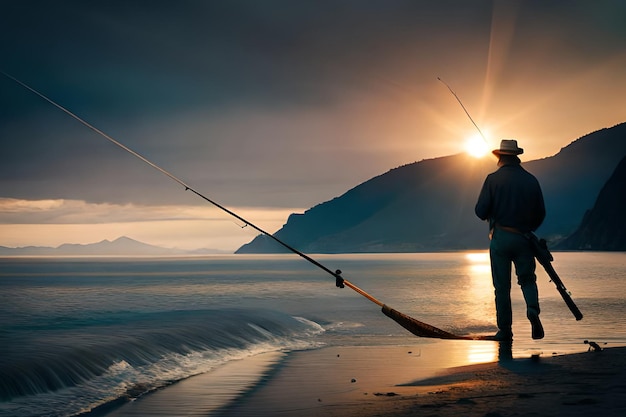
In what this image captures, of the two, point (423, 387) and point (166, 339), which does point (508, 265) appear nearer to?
point (423, 387)

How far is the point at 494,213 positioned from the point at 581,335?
8930 mm

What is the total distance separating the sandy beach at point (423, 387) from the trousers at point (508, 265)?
39.2 inches

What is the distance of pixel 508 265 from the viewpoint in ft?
42.9

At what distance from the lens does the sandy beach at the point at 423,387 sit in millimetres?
8039

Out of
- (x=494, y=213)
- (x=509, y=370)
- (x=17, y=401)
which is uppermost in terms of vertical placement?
(x=494, y=213)

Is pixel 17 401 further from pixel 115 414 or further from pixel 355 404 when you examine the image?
pixel 355 404

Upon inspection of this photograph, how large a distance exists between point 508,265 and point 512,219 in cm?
85

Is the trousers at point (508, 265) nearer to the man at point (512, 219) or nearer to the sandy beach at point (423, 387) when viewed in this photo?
the man at point (512, 219)

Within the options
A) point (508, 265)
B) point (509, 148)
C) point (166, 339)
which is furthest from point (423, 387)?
point (166, 339)

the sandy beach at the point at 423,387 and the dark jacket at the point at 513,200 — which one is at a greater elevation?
the dark jacket at the point at 513,200

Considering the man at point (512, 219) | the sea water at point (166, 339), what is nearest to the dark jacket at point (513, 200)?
the man at point (512, 219)

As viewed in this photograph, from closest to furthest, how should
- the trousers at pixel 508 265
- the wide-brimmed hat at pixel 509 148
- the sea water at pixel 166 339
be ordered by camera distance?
the trousers at pixel 508 265
the wide-brimmed hat at pixel 509 148
the sea water at pixel 166 339

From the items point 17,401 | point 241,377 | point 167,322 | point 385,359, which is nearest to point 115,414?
point 17,401

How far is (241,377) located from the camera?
1432cm
